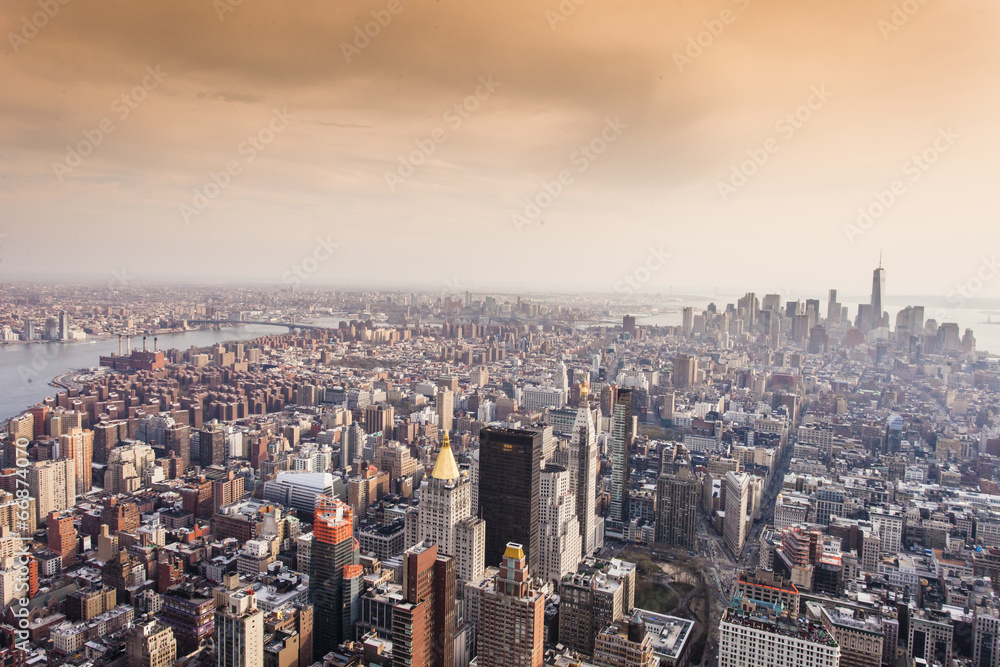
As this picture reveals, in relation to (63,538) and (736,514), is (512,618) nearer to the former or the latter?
(736,514)

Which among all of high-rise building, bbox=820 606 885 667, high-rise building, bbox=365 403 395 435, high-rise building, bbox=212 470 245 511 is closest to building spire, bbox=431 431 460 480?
high-rise building, bbox=820 606 885 667

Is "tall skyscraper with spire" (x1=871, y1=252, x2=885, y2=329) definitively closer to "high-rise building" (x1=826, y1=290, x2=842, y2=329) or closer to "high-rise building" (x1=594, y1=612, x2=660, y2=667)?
"high-rise building" (x1=826, y1=290, x2=842, y2=329)

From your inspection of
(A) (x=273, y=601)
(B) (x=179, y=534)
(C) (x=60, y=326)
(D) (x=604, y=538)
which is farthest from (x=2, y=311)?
(D) (x=604, y=538)

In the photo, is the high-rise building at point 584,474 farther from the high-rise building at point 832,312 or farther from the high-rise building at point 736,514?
the high-rise building at point 832,312

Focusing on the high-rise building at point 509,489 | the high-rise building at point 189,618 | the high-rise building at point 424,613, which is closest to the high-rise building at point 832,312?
the high-rise building at point 509,489

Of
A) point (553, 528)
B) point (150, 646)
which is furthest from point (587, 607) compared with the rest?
point (150, 646)
